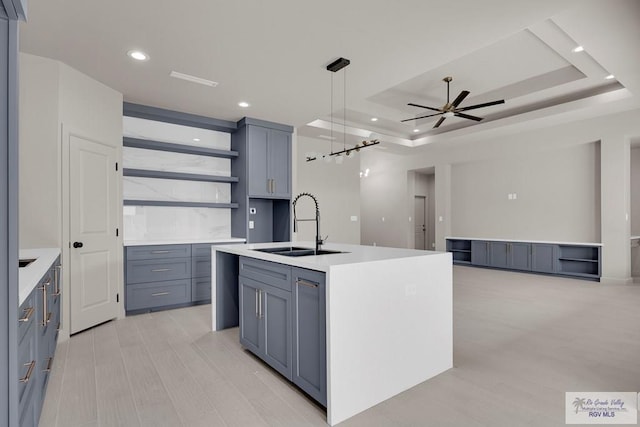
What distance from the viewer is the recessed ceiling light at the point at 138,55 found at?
3127 mm

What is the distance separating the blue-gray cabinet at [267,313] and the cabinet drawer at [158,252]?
1.86m

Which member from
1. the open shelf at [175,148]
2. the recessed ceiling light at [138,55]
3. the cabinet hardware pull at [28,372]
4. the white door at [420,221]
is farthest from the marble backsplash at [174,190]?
the white door at [420,221]

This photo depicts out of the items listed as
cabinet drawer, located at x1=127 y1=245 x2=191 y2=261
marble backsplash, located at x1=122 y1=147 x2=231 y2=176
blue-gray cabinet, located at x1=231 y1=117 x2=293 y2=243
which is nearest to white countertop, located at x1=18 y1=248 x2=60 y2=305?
cabinet drawer, located at x1=127 y1=245 x2=191 y2=261

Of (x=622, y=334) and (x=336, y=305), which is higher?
(x=336, y=305)

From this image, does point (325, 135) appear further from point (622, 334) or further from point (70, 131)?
point (622, 334)

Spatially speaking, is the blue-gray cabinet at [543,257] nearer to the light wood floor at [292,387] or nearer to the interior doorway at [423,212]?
the light wood floor at [292,387]

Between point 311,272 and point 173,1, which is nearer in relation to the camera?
point 311,272

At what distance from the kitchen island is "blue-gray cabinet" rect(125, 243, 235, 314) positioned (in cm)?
215

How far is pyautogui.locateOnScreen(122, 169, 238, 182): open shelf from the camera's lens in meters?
4.35

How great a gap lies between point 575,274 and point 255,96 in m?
6.56

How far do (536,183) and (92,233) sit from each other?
7833 millimetres

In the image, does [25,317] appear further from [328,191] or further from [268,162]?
[328,191]

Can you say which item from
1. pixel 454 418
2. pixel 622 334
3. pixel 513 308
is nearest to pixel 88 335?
pixel 454 418

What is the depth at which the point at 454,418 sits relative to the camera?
6.43ft
